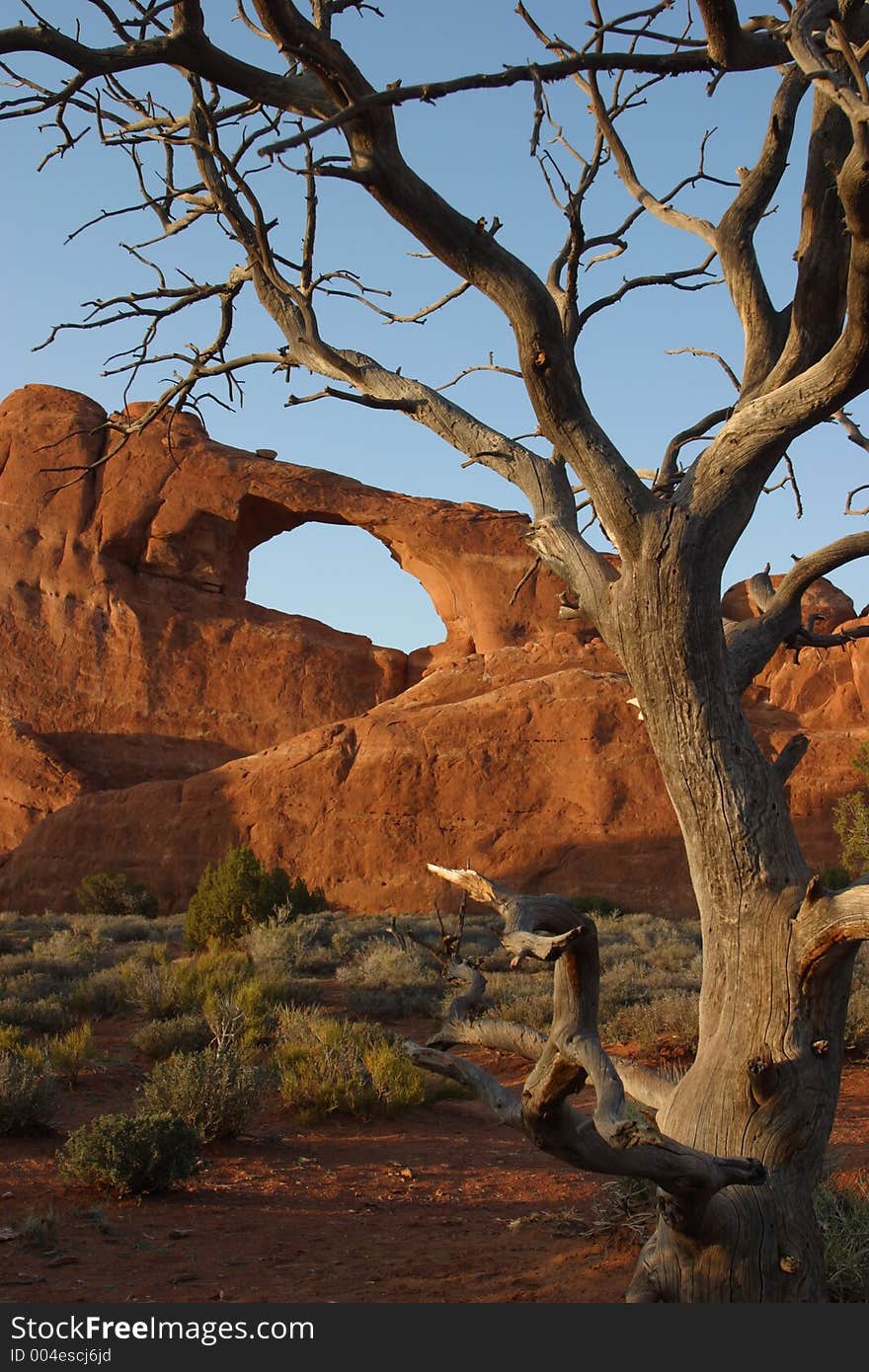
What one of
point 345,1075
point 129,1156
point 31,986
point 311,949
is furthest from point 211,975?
point 129,1156

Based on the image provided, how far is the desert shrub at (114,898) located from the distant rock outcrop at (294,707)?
1.06 meters

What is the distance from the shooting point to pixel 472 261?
13.9ft

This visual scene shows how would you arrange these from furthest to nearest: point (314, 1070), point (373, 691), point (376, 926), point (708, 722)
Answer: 1. point (373, 691)
2. point (376, 926)
3. point (314, 1070)
4. point (708, 722)

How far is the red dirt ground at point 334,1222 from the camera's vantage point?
4.94 meters

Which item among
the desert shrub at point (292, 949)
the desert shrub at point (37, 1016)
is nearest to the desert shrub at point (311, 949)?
the desert shrub at point (292, 949)

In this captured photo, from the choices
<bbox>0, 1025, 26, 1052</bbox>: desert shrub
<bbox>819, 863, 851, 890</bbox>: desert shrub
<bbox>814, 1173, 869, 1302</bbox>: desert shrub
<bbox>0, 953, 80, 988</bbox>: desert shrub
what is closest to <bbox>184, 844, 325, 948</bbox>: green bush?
<bbox>0, 953, 80, 988</bbox>: desert shrub

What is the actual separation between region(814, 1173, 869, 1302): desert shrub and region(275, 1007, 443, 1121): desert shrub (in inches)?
149

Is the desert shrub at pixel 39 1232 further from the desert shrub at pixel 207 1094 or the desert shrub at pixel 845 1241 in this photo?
the desert shrub at pixel 845 1241

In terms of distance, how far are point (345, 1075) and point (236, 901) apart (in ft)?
39.8

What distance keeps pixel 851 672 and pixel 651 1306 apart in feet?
97.7

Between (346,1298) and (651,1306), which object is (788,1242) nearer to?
(651,1306)

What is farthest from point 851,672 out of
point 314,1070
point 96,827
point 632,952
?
point 314,1070

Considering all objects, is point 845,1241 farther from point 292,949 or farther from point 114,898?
point 114,898

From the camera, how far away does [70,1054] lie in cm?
894
